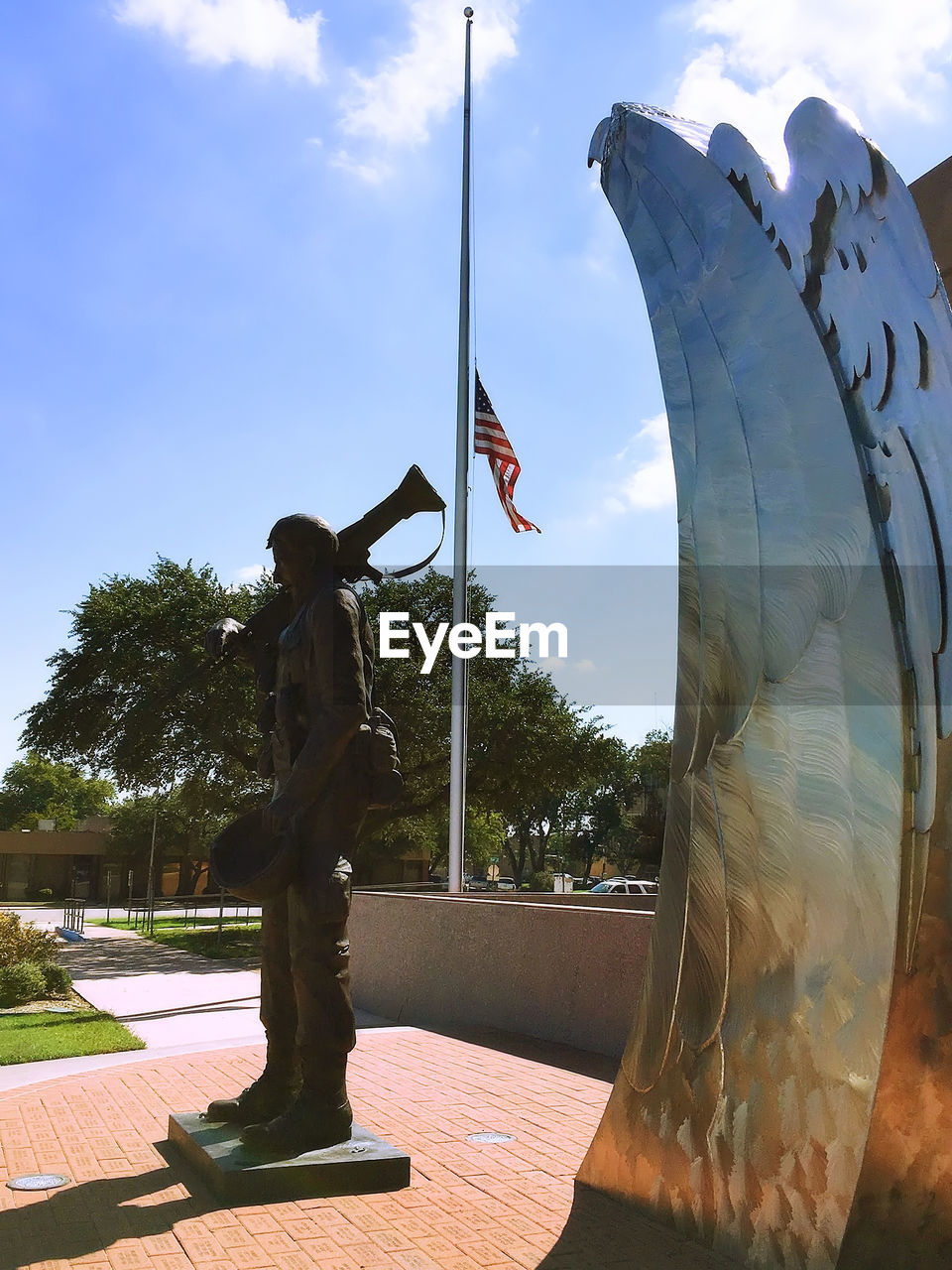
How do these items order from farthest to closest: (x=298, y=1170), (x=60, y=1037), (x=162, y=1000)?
(x=162, y=1000) → (x=60, y=1037) → (x=298, y=1170)

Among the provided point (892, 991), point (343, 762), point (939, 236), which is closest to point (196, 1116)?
point (343, 762)

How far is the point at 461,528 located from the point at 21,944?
8795 mm

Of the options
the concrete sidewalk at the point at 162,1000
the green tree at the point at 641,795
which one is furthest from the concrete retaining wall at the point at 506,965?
the green tree at the point at 641,795

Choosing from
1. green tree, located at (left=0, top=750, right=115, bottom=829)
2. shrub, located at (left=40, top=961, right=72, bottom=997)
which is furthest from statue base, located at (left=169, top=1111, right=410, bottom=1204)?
green tree, located at (left=0, top=750, right=115, bottom=829)

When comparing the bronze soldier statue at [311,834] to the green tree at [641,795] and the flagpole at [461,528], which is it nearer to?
the flagpole at [461,528]

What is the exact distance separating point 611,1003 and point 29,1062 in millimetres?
4718

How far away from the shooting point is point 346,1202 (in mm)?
4395

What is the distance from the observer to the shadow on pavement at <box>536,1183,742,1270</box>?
12.3 feet

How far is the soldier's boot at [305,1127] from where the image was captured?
4520 mm

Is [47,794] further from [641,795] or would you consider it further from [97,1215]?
[97,1215]

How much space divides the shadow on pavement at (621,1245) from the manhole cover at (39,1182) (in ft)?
7.22

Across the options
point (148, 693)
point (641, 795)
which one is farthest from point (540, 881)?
point (148, 693)

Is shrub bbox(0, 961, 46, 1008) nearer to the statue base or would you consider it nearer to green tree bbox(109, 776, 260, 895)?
the statue base

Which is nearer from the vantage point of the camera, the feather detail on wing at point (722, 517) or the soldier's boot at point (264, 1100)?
the feather detail on wing at point (722, 517)
